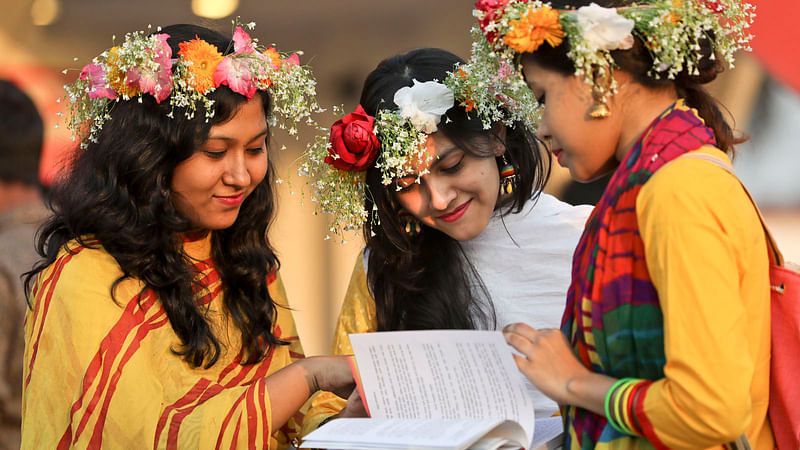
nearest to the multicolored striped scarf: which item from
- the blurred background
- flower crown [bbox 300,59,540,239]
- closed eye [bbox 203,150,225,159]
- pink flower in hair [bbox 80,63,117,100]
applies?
flower crown [bbox 300,59,540,239]

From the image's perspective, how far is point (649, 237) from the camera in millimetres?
1352

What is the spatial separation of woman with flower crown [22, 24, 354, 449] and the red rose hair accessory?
0.16 metres

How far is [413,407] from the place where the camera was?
5.81ft

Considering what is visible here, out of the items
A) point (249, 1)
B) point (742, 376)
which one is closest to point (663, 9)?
point (742, 376)

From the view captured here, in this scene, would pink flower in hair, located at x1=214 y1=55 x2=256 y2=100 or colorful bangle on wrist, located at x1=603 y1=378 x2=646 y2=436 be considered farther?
pink flower in hair, located at x1=214 y1=55 x2=256 y2=100

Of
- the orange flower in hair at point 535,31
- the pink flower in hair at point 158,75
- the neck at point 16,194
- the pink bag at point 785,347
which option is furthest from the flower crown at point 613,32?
the neck at point 16,194

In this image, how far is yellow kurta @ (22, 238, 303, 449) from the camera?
197 cm

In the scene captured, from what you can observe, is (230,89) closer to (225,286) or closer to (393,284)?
(225,286)

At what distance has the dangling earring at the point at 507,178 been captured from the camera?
2.49m

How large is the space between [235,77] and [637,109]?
1.06 metres

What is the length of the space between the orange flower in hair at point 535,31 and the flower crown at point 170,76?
85cm

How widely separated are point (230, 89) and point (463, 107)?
656mm

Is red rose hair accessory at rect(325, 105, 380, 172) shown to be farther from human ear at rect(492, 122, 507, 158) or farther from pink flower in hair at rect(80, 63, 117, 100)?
pink flower in hair at rect(80, 63, 117, 100)

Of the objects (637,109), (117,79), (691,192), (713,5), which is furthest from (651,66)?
(117,79)
